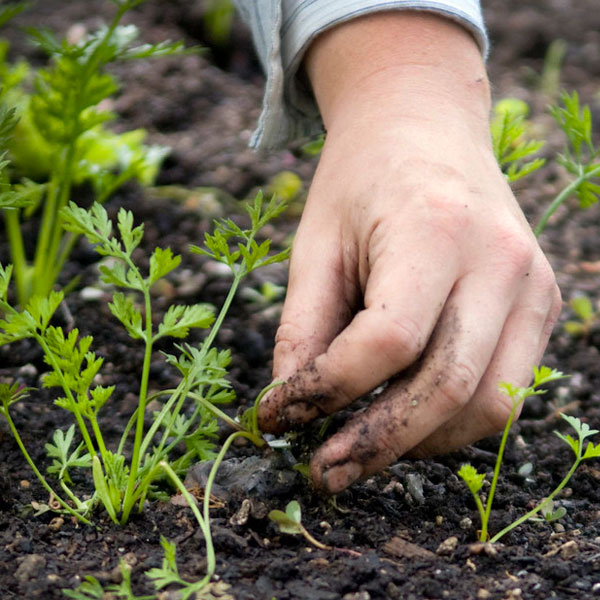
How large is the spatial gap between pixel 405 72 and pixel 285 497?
2.87 feet

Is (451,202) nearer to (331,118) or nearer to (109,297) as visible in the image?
(331,118)

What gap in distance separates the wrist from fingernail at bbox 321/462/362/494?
2.21 feet

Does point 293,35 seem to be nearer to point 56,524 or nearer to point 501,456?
point 501,456

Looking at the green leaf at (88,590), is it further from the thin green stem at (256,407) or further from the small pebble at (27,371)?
the small pebble at (27,371)

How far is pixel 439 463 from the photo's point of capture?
1.89 meters

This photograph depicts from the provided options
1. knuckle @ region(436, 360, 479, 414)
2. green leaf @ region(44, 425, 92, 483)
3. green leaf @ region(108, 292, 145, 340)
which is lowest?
green leaf @ region(44, 425, 92, 483)

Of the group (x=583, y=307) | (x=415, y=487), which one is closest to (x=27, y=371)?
(x=415, y=487)

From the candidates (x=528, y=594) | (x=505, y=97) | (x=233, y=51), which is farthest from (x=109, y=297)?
(x=505, y=97)

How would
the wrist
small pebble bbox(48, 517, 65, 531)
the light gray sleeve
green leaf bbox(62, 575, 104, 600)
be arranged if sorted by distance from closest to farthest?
green leaf bbox(62, 575, 104, 600) < small pebble bbox(48, 517, 65, 531) < the wrist < the light gray sleeve

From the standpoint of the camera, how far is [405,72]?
1714mm

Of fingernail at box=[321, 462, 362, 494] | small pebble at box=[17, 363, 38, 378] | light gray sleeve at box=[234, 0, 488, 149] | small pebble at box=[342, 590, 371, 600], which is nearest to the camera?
small pebble at box=[342, 590, 371, 600]

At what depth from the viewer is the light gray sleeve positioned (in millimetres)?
1784

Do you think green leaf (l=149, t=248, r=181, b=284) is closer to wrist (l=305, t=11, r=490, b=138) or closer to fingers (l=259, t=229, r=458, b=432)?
fingers (l=259, t=229, r=458, b=432)

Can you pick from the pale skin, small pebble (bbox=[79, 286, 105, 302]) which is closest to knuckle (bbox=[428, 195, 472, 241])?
the pale skin
